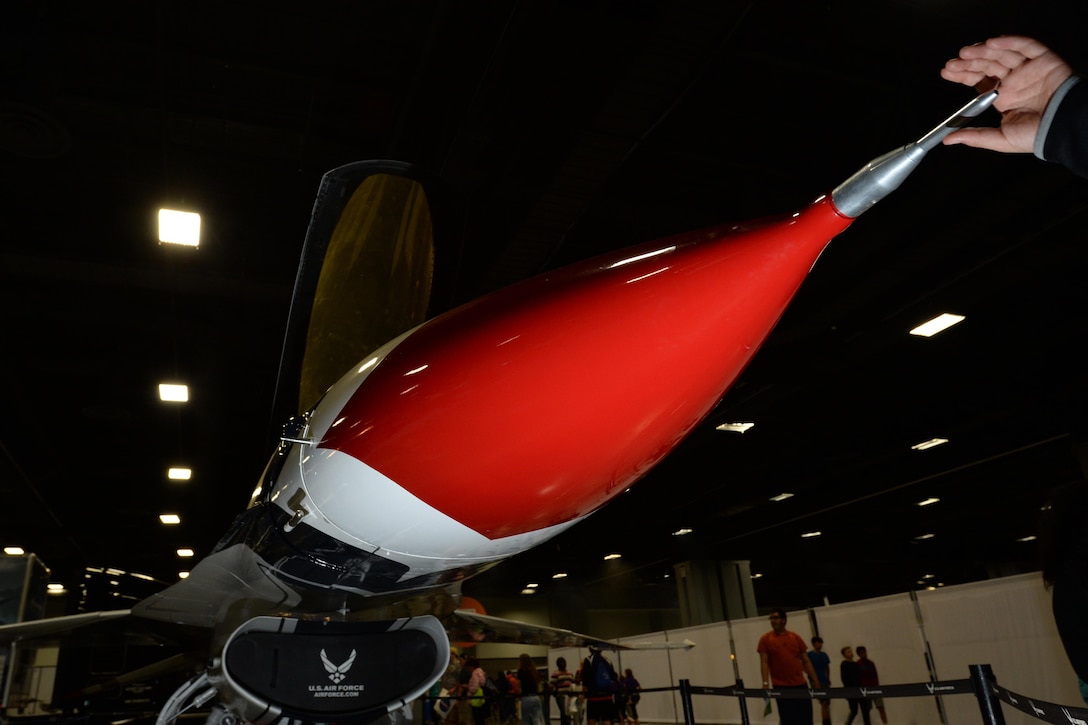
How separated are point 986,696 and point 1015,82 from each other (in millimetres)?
2441

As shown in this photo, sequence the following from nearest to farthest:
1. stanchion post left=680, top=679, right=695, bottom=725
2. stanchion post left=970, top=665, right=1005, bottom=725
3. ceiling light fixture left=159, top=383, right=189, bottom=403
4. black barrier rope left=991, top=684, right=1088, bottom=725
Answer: black barrier rope left=991, top=684, right=1088, bottom=725, stanchion post left=970, top=665, right=1005, bottom=725, stanchion post left=680, top=679, right=695, bottom=725, ceiling light fixture left=159, top=383, right=189, bottom=403

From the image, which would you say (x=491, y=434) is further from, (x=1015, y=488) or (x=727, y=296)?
(x=1015, y=488)

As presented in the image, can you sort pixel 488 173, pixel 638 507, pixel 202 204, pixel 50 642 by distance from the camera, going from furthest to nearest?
pixel 638 507 < pixel 202 204 < pixel 488 173 < pixel 50 642

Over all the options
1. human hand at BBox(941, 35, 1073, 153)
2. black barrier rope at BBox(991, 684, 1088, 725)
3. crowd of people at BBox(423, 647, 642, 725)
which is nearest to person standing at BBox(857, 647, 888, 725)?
crowd of people at BBox(423, 647, 642, 725)

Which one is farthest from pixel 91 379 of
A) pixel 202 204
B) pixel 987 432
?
pixel 987 432

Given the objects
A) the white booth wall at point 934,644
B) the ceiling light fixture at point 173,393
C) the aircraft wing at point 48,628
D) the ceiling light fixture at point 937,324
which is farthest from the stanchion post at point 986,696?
the ceiling light fixture at point 173,393

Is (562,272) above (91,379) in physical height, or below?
below

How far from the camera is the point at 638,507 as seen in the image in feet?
56.8

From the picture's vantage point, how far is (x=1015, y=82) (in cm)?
113

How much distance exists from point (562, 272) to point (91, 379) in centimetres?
1087

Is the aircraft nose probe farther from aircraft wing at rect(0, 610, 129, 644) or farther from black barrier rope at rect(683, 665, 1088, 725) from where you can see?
aircraft wing at rect(0, 610, 129, 644)

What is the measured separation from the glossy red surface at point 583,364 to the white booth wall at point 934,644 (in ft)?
16.7

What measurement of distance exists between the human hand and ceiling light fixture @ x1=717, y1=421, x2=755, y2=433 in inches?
450

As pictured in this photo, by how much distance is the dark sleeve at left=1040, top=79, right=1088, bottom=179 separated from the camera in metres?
0.98
